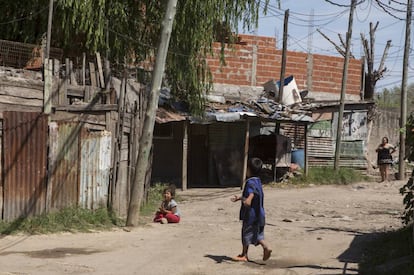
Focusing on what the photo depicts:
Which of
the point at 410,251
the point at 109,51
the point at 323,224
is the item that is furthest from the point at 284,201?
the point at 410,251

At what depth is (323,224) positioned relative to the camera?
40.4ft

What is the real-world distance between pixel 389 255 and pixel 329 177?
14554 millimetres

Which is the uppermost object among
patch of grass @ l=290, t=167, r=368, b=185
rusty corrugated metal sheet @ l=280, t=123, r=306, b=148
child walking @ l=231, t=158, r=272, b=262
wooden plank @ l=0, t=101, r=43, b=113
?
wooden plank @ l=0, t=101, r=43, b=113

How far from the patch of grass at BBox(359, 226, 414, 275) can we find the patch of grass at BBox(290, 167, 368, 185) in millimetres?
11415

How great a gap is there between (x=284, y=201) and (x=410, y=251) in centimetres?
951

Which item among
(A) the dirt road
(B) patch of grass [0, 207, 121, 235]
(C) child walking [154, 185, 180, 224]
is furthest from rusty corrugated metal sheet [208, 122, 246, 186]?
(B) patch of grass [0, 207, 121, 235]

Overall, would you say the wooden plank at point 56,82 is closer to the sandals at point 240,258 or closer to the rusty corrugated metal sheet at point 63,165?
the rusty corrugated metal sheet at point 63,165

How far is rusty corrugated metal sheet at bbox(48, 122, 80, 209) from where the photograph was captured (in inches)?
408

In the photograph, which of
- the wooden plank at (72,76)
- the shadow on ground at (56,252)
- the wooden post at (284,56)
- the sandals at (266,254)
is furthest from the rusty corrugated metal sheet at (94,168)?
the wooden post at (284,56)

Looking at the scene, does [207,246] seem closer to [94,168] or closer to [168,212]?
[168,212]

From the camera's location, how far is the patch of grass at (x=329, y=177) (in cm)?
2130

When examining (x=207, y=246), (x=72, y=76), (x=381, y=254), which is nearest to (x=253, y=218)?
(x=207, y=246)

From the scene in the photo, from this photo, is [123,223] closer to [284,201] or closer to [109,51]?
[109,51]

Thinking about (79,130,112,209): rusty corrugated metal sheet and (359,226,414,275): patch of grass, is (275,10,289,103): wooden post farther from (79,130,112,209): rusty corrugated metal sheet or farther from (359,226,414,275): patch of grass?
(359,226,414,275): patch of grass
